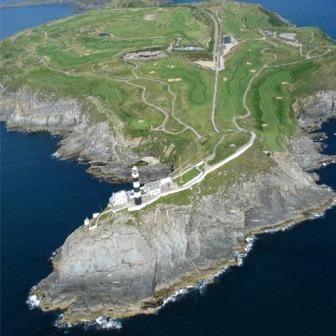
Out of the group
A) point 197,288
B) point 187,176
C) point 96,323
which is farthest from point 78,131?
point 96,323

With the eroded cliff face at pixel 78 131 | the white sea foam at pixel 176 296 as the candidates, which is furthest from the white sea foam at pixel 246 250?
the eroded cliff face at pixel 78 131

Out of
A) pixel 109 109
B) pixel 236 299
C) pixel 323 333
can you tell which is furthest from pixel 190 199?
pixel 109 109

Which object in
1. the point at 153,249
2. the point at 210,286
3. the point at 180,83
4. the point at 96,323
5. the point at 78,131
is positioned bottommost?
the point at 96,323

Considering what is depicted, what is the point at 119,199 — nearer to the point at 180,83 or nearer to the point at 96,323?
the point at 96,323

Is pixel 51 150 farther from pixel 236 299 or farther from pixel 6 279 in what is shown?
pixel 236 299

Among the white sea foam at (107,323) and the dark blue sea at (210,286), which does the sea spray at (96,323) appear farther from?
the dark blue sea at (210,286)

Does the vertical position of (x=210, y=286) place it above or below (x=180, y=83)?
below
